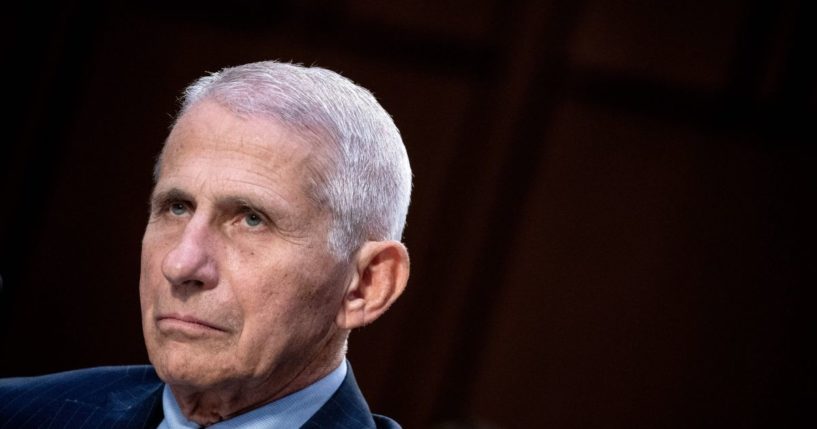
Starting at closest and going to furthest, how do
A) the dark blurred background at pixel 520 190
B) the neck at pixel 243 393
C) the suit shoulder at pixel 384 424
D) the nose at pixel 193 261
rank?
the nose at pixel 193 261, the neck at pixel 243 393, the suit shoulder at pixel 384 424, the dark blurred background at pixel 520 190

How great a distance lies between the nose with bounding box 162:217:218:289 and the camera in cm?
134

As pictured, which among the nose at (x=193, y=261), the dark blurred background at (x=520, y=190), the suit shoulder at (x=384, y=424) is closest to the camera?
the nose at (x=193, y=261)

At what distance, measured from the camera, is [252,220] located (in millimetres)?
1396

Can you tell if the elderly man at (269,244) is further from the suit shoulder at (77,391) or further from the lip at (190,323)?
the suit shoulder at (77,391)

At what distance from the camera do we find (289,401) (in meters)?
1.48

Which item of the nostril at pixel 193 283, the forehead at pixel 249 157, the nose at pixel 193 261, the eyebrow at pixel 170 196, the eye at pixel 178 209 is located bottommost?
the nostril at pixel 193 283

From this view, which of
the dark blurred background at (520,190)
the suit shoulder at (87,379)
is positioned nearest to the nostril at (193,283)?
the suit shoulder at (87,379)

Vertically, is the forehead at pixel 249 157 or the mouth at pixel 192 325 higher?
the forehead at pixel 249 157

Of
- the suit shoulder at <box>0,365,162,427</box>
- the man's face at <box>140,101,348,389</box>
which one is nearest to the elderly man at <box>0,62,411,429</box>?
the man's face at <box>140,101,348,389</box>

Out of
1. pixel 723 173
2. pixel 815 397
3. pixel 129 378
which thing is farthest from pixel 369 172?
pixel 815 397

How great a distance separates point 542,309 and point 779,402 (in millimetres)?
582

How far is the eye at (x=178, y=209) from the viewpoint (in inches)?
56.5

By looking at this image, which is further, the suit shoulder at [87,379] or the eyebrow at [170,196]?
the suit shoulder at [87,379]

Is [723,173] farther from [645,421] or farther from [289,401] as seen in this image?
[289,401]
